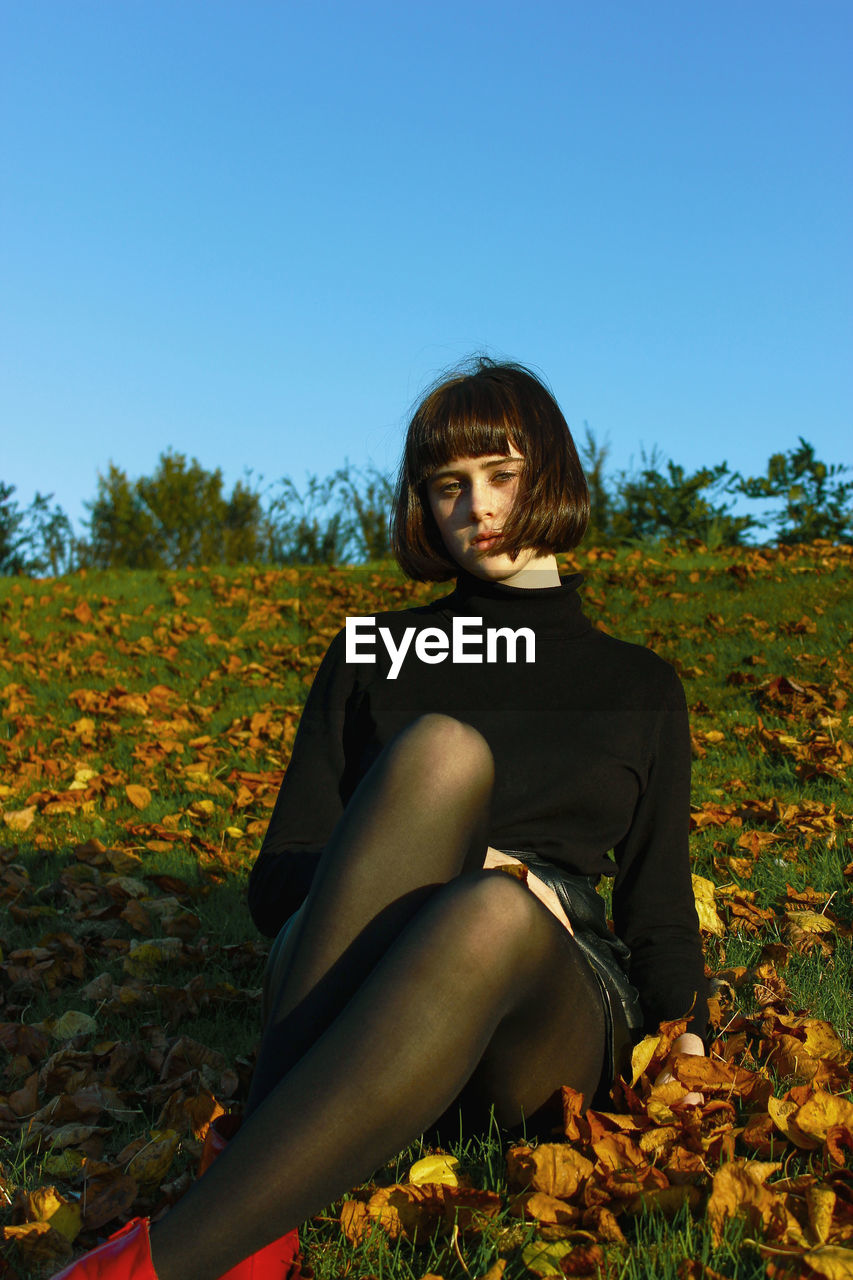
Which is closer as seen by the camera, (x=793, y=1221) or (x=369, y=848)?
(x=793, y=1221)

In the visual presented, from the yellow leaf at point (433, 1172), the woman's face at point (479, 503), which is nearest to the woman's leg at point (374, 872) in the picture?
the yellow leaf at point (433, 1172)

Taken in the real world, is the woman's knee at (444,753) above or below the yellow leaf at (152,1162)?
above

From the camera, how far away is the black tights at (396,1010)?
4.95 ft

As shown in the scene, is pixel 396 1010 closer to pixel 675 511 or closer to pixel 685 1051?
pixel 685 1051

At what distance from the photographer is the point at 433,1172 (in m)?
1.88

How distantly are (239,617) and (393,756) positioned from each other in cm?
624

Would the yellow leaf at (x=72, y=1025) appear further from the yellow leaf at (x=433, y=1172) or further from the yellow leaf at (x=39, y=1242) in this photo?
the yellow leaf at (x=433, y=1172)

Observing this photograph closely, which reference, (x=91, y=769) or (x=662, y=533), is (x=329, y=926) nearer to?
(x=91, y=769)

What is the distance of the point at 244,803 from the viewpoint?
14.7ft

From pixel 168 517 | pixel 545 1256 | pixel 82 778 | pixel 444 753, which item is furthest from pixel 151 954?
pixel 168 517

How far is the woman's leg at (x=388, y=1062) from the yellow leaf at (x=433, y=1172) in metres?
0.29

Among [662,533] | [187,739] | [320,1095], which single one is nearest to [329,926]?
[320,1095]

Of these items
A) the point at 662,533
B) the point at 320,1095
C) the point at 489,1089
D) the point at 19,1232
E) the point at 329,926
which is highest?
the point at 662,533

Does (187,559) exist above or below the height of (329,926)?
above
